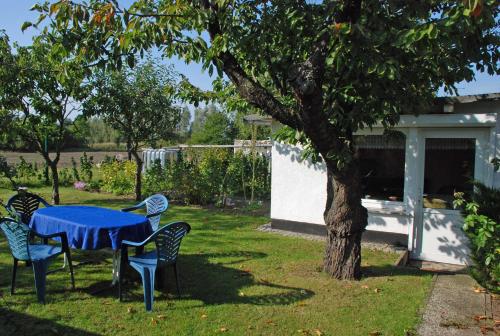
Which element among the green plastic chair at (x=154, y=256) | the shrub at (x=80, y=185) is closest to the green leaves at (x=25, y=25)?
the green plastic chair at (x=154, y=256)

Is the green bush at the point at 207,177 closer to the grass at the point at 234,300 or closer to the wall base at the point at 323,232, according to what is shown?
the wall base at the point at 323,232

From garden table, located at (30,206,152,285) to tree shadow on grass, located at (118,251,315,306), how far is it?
28.8 inches

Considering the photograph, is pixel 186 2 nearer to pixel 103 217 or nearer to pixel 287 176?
pixel 103 217

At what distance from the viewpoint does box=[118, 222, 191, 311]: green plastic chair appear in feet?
15.7

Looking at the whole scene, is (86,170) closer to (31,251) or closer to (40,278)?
(31,251)

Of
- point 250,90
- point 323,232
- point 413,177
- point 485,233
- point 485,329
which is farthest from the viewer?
point 323,232

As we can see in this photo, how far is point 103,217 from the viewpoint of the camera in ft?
19.3

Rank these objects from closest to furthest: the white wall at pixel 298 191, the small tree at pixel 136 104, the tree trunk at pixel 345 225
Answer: the tree trunk at pixel 345 225 < the white wall at pixel 298 191 < the small tree at pixel 136 104

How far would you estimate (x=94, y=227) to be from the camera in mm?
5199

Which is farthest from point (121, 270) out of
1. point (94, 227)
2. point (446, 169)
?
point (446, 169)

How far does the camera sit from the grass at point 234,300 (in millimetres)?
4391

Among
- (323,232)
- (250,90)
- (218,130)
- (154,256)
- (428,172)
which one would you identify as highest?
(218,130)

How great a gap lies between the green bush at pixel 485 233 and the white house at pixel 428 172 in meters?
1.19

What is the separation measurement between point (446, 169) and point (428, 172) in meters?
0.32
